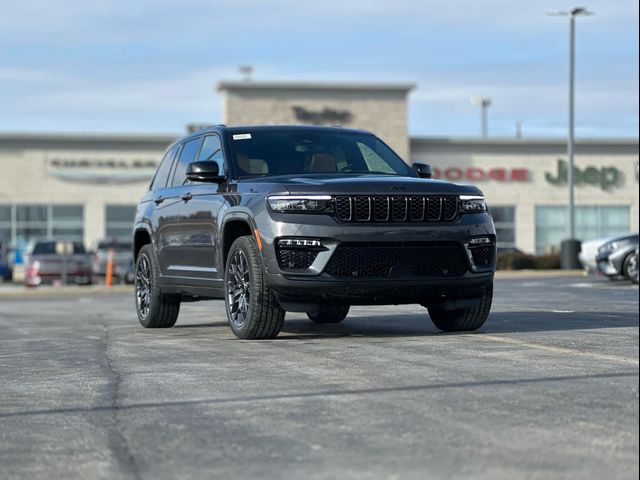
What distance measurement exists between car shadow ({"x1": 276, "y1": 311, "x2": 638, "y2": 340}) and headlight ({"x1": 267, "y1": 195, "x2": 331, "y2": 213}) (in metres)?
1.23

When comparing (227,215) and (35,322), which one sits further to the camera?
(35,322)

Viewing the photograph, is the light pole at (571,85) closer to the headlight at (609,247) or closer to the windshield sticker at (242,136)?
the headlight at (609,247)

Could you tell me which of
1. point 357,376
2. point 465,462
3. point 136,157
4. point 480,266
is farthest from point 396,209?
point 136,157

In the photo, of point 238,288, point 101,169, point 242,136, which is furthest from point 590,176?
point 238,288

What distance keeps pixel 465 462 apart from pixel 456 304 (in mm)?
5282

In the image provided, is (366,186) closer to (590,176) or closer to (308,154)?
(308,154)

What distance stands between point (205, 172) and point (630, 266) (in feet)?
44.0

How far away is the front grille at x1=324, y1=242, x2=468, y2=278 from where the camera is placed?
9.65 meters

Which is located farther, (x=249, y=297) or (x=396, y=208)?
(x=249, y=297)

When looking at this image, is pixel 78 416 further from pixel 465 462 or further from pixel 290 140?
pixel 290 140

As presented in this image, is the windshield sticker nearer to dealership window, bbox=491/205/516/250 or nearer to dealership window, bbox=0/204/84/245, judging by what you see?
dealership window, bbox=0/204/84/245

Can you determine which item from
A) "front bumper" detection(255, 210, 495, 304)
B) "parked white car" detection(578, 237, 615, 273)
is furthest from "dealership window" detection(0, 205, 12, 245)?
"front bumper" detection(255, 210, 495, 304)

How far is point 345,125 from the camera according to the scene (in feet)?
209

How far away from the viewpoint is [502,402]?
6.18 meters
